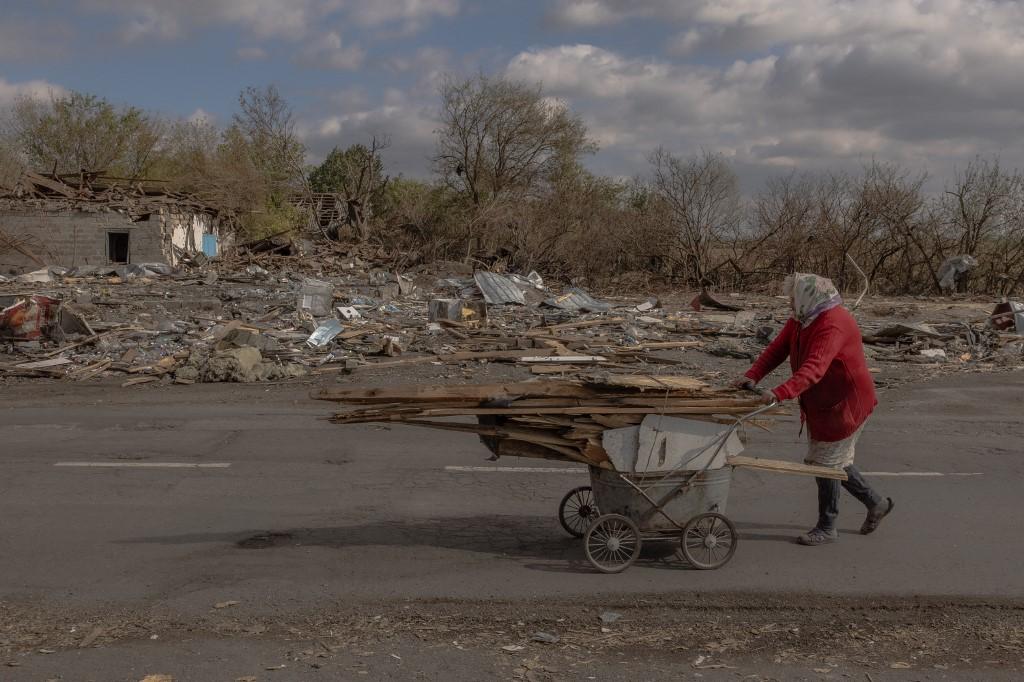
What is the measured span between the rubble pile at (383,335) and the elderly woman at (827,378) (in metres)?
8.65

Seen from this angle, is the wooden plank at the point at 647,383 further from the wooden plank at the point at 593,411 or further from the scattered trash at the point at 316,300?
the scattered trash at the point at 316,300

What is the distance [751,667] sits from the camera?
4.42 metres

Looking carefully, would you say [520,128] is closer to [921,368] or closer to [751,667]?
[921,368]

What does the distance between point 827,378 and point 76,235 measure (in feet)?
115

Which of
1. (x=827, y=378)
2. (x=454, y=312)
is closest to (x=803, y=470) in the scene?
(x=827, y=378)

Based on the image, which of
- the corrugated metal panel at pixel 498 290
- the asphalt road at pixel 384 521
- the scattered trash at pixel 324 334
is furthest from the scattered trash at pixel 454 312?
the asphalt road at pixel 384 521

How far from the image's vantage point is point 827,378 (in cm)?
600

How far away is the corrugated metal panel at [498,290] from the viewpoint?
24812 mm

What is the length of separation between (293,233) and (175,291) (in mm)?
17045

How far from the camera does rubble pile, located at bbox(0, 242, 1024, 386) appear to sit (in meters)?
15.4

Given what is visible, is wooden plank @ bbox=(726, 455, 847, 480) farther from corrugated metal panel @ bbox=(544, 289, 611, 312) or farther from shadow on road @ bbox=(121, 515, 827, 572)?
corrugated metal panel @ bbox=(544, 289, 611, 312)

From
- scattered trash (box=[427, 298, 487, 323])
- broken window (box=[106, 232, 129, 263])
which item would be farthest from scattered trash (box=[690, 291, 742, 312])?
broken window (box=[106, 232, 129, 263])

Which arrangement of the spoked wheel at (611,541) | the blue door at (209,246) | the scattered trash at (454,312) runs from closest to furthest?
the spoked wheel at (611,541)
the scattered trash at (454,312)
the blue door at (209,246)

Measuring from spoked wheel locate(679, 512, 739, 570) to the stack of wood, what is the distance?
2.20 feet
